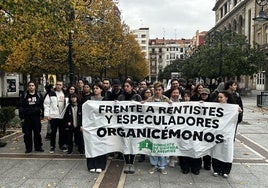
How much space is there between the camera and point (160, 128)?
654cm

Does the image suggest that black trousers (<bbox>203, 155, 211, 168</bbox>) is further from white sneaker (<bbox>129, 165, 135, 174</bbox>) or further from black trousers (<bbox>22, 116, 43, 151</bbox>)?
black trousers (<bbox>22, 116, 43, 151</bbox>)

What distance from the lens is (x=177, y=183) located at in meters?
5.75

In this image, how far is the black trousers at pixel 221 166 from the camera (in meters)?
6.18

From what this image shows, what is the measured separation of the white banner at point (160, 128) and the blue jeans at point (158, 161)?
0.14 metres

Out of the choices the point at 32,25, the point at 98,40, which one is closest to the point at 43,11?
the point at 32,25

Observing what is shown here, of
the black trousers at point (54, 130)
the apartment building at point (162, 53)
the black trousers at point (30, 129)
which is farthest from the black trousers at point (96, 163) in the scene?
the apartment building at point (162, 53)

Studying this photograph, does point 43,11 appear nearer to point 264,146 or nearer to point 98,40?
point 264,146

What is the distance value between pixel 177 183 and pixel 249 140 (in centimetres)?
493

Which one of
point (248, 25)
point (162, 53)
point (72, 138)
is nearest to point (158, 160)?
point (72, 138)

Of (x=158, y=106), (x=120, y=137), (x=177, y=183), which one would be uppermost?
(x=158, y=106)

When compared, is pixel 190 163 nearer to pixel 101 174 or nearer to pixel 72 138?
pixel 101 174

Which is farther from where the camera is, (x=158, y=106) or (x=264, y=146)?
(x=264, y=146)

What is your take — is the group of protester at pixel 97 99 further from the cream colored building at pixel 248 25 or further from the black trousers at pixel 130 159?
the cream colored building at pixel 248 25

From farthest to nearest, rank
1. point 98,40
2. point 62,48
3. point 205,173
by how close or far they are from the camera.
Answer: point 98,40 < point 62,48 < point 205,173
